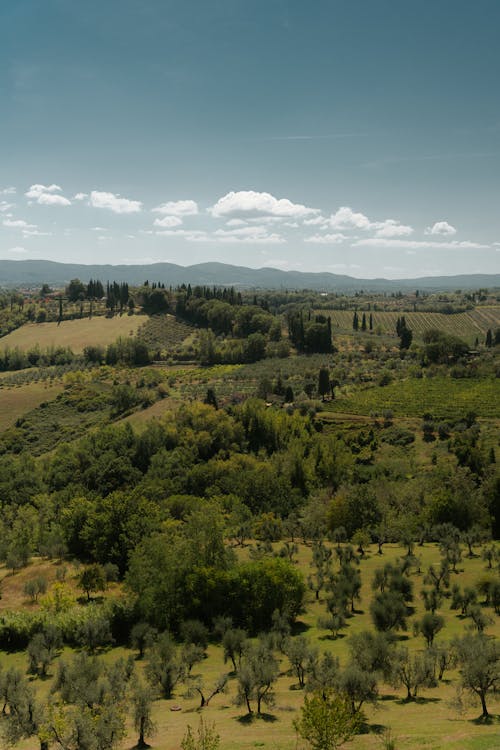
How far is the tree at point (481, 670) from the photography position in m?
23.3

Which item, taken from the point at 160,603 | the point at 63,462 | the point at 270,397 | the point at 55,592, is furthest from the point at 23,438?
the point at 160,603

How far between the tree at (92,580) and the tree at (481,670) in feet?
124

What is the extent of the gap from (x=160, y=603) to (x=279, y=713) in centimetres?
2159

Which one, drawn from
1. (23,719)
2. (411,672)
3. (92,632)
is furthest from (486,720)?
(92,632)

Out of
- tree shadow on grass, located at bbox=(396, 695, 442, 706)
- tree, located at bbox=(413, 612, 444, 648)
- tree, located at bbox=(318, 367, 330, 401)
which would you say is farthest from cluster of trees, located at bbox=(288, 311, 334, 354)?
tree shadow on grass, located at bbox=(396, 695, 442, 706)

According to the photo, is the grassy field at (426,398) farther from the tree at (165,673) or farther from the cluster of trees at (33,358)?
the cluster of trees at (33,358)

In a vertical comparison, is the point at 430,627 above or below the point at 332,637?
above

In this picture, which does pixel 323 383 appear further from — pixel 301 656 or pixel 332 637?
pixel 301 656

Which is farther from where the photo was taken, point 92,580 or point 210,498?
point 210,498

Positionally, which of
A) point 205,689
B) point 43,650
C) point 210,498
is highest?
point 205,689

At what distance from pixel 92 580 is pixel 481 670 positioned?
131 ft

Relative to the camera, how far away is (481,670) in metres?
23.2

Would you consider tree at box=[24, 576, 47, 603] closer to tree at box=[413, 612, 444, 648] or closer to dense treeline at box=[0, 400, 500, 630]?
dense treeline at box=[0, 400, 500, 630]

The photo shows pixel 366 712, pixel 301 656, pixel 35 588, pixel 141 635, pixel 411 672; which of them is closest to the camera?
pixel 366 712
